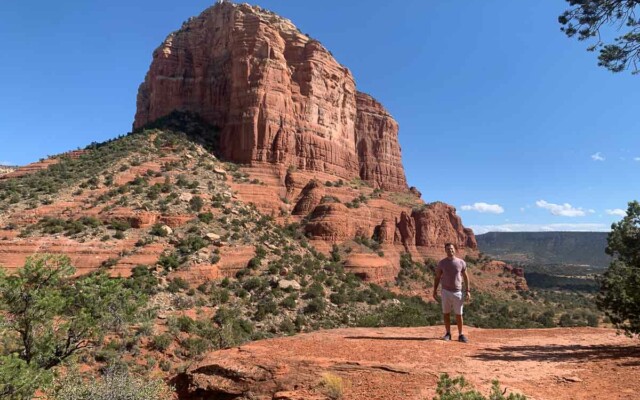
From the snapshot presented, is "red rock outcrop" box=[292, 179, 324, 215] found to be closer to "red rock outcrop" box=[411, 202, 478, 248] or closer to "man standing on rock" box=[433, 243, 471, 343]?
"red rock outcrop" box=[411, 202, 478, 248]

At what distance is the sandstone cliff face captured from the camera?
2185 inches

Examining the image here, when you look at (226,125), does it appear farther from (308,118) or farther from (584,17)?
(584,17)

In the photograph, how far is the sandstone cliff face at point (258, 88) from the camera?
55.5m

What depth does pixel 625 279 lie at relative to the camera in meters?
10.6

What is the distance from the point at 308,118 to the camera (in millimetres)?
62938

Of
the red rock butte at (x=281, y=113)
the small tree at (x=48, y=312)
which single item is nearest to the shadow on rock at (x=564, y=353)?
the small tree at (x=48, y=312)

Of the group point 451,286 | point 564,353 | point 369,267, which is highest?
point 451,286

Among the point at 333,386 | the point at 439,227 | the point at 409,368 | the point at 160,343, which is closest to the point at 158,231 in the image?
the point at 160,343

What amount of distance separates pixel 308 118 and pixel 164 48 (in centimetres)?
2765

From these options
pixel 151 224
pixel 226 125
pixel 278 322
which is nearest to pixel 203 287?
pixel 278 322

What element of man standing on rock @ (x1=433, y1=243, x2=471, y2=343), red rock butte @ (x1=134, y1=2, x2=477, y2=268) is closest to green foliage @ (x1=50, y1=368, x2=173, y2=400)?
man standing on rock @ (x1=433, y1=243, x2=471, y2=343)

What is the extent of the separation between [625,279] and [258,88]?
5172 cm

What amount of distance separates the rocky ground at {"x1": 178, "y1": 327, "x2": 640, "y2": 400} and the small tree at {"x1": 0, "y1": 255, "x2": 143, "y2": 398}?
5.29m

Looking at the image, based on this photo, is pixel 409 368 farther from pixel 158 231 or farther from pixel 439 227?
pixel 439 227
